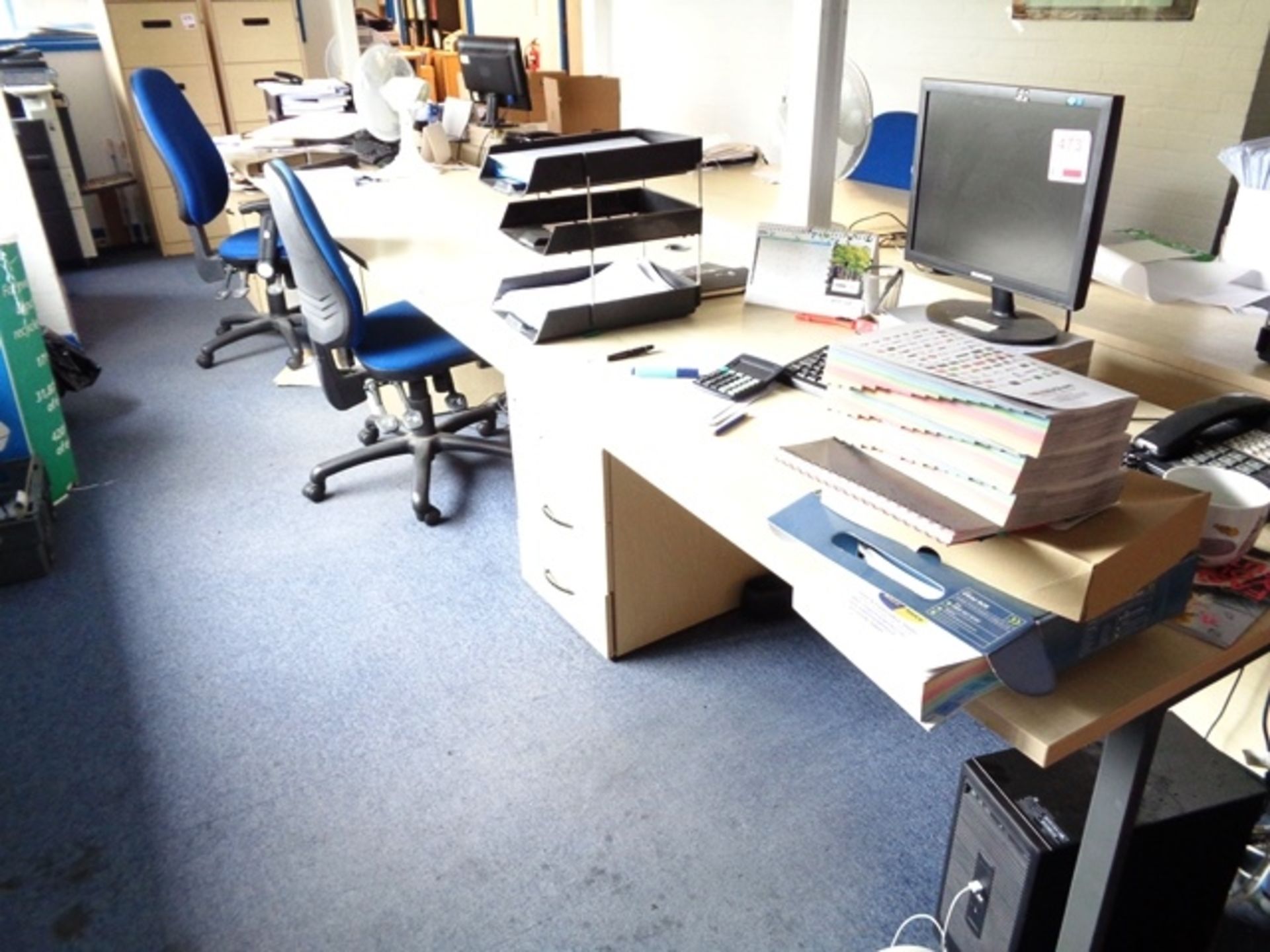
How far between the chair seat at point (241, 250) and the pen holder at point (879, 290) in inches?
95.0

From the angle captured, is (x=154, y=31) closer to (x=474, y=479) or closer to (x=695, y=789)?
(x=474, y=479)

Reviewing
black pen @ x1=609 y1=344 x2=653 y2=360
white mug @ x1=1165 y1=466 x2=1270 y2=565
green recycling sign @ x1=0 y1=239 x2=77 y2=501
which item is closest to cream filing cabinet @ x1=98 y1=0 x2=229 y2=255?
green recycling sign @ x1=0 y1=239 x2=77 y2=501

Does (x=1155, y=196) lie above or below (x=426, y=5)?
below

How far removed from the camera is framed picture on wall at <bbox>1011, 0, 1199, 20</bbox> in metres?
2.95

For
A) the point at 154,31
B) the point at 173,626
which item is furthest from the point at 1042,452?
the point at 154,31

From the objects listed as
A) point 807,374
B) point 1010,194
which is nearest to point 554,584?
point 807,374

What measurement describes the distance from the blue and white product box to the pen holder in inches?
35.1

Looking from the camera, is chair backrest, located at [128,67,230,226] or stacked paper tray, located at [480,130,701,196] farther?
chair backrest, located at [128,67,230,226]

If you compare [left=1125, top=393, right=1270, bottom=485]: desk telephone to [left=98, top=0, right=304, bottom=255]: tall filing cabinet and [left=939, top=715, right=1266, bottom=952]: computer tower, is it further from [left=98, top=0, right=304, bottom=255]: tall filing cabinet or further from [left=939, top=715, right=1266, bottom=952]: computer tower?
[left=98, top=0, right=304, bottom=255]: tall filing cabinet

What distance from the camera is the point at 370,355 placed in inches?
98.2

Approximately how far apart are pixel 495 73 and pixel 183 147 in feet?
3.86

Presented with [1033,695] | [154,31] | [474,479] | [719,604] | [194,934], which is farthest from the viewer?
[154,31]

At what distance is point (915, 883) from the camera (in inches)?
63.5

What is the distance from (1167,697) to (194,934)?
58.0 inches
